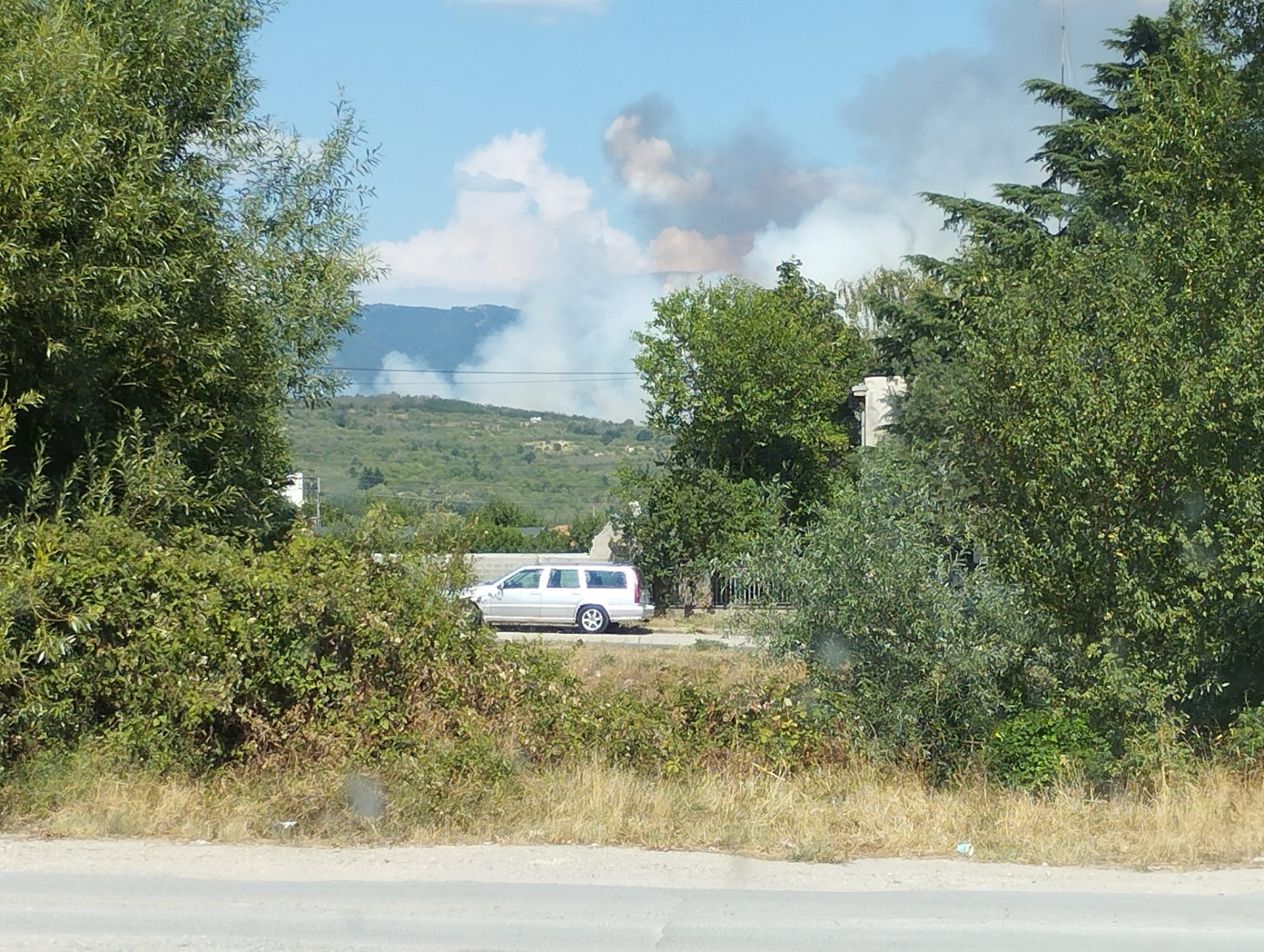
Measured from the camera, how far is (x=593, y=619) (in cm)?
2922

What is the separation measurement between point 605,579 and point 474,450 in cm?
6622

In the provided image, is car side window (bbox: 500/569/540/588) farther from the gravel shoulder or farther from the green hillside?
the gravel shoulder

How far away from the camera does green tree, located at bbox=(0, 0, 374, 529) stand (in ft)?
30.4

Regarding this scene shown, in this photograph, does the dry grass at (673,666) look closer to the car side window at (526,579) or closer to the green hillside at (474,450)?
the car side window at (526,579)

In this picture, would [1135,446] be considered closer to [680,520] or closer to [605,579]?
[605,579]

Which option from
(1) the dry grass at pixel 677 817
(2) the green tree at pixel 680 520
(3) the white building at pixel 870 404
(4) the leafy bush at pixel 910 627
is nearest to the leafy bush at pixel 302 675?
(1) the dry grass at pixel 677 817

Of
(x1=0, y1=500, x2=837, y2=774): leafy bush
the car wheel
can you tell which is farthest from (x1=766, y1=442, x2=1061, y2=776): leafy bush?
the car wheel

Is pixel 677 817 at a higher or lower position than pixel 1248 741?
lower

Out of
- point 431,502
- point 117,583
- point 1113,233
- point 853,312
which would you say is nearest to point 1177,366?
point 1113,233

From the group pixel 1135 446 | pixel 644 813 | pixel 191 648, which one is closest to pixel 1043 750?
pixel 1135 446

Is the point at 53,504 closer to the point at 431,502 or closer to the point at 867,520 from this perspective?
the point at 431,502

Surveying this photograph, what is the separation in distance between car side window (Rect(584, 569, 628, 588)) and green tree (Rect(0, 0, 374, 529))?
17.3 m

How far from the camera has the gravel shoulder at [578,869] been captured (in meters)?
7.06

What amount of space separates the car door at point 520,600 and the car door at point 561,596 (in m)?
0.18
